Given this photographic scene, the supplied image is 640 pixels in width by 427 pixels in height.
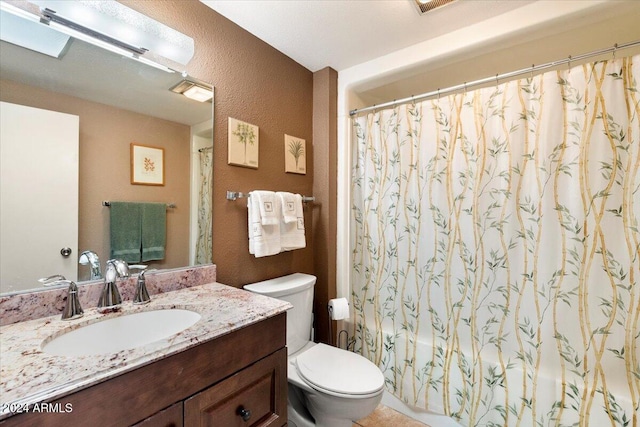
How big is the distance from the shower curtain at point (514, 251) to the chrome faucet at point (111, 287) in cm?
136

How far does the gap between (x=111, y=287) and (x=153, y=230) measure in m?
0.29

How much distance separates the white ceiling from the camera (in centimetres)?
134

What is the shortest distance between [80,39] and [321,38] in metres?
1.13

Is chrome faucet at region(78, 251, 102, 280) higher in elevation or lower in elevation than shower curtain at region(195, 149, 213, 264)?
lower

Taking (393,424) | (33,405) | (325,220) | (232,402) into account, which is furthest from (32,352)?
(393,424)

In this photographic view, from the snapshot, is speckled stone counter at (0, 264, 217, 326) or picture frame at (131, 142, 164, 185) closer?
speckled stone counter at (0, 264, 217, 326)

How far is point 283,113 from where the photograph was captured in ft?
5.83

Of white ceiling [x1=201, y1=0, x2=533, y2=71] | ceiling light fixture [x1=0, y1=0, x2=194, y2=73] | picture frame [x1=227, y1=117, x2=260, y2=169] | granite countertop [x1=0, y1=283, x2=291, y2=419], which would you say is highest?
white ceiling [x1=201, y1=0, x2=533, y2=71]

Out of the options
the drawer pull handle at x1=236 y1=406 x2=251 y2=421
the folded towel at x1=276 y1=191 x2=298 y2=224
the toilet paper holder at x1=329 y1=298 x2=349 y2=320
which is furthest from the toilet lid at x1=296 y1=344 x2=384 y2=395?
the folded towel at x1=276 y1=191 x2=298 y2=224

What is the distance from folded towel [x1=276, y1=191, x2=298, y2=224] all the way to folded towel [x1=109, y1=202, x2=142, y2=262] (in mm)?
697

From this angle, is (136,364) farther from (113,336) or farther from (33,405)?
(113,336)

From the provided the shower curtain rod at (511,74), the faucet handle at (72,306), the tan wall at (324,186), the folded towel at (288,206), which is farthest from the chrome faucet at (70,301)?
the shower curtain rod at (511,74)

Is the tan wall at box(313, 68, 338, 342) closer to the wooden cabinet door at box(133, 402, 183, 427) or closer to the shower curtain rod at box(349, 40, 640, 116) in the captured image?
the shower curtain rod at box(349, 40, 640, 116)

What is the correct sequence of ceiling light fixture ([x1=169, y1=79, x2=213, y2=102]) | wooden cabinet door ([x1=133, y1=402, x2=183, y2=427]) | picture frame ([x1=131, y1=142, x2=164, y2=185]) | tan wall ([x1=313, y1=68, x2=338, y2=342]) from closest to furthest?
wooden cabinet door ([x1=133, y1=402, x2=183, y2=427])
picture frame ([x1=131, y1=142, x2=164, y2=185])
ceiling light fixture ([x1=169, y1=79, x2=213, y2=102])
tan wall ([x1=313, y1=68, x2=338, y2=342])
